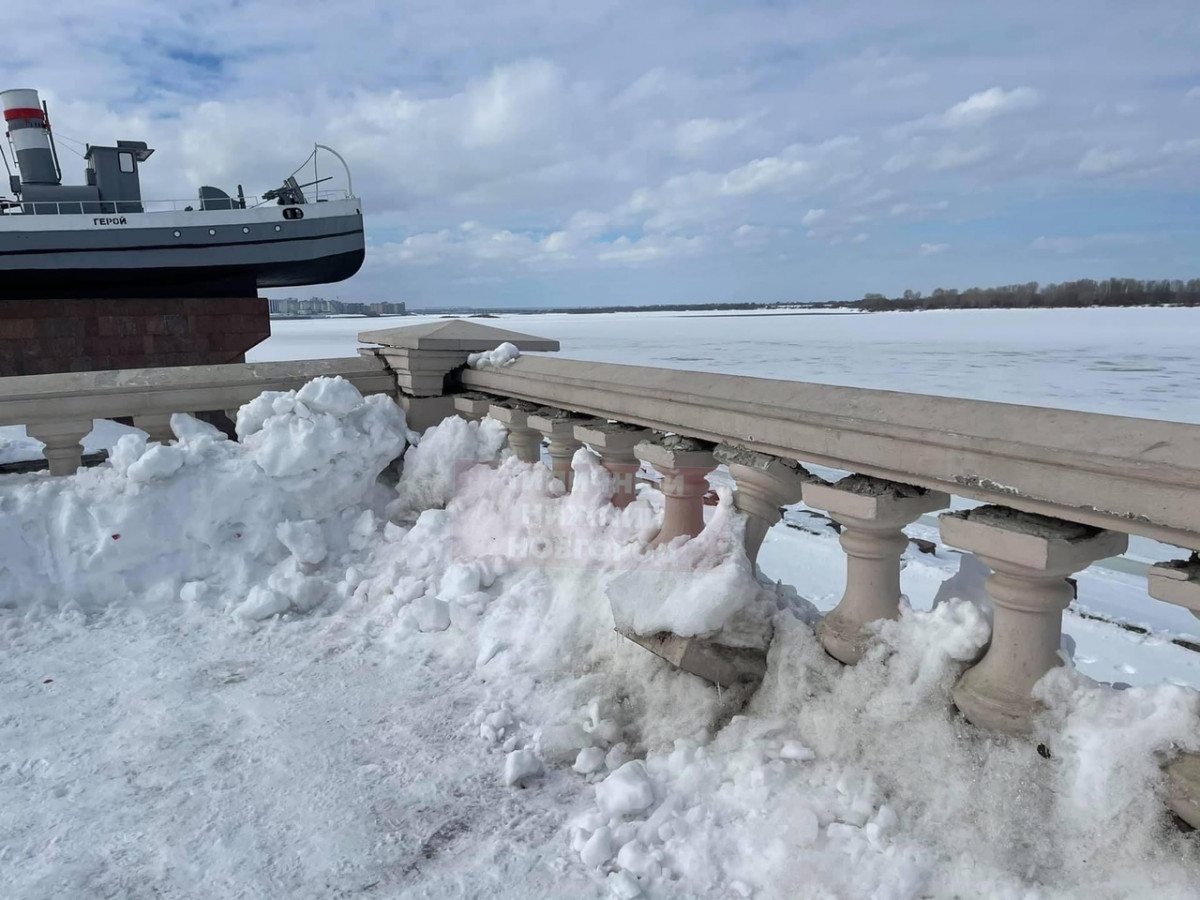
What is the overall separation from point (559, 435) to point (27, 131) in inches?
535

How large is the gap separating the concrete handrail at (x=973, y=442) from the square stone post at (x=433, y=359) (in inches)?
68.3

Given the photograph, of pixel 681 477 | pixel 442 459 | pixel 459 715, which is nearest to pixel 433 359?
pixel 442 459

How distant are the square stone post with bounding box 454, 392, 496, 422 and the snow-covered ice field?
6.6 inches

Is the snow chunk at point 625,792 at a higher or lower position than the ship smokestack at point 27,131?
lower

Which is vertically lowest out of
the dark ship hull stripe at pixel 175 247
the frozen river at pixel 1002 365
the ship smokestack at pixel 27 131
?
the frozen river at pixel 1002 365

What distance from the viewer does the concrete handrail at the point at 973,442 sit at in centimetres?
137

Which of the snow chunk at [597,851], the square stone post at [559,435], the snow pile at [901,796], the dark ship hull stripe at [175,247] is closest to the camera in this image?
the snow pile at [901,796]

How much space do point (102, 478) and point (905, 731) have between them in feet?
11.3

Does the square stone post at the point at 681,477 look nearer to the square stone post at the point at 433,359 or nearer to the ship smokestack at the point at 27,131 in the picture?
the square stone post at the point at 433,359

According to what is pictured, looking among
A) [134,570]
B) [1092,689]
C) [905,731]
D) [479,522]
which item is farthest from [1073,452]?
[134,570]

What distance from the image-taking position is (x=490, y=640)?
2750mm

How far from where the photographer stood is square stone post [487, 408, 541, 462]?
12.1ft

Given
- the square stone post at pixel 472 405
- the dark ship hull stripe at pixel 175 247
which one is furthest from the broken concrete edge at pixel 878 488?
the dark ship hull stripe at pixel 175 247

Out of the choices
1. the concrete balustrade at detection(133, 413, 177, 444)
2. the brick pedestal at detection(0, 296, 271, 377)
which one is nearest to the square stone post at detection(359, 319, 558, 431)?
the concrete balustrade at detection(133, 413, 177, 444)
